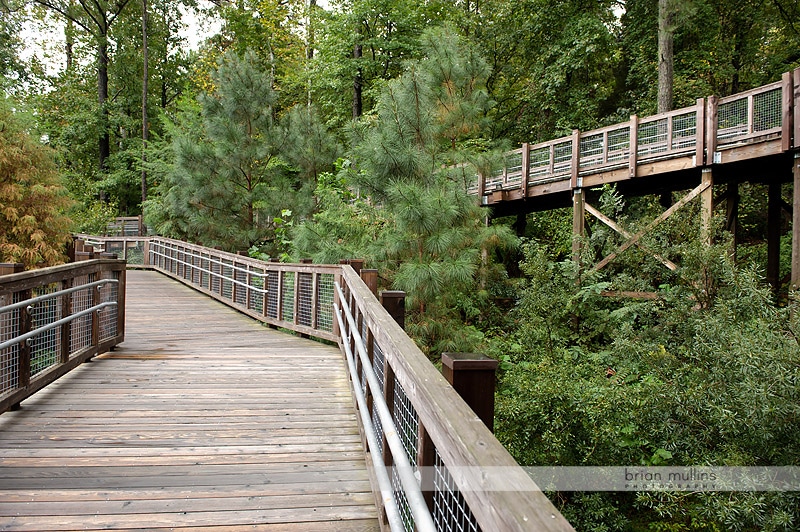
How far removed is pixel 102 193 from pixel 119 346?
26334 mm

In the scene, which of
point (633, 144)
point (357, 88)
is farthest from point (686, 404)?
point (357, 88)

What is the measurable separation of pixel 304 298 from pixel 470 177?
362cm

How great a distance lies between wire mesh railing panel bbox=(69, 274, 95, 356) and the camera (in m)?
5.26

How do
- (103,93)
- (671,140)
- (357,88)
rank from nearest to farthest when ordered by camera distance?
1. (671,140)
2. (357,88)
3. (103,93)

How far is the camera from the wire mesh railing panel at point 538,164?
46.5ft

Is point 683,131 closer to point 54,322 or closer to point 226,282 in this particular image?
point 226,282

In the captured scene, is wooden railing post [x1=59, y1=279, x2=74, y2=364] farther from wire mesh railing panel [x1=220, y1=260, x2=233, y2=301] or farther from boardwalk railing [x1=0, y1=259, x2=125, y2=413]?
wire mesh railing panel [x1=220, y1=260, x2=233, y2=301]

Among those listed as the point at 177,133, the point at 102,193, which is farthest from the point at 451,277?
the point at 102,193

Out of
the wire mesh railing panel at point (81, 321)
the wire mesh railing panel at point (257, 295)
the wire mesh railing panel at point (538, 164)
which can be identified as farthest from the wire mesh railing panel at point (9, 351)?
the wire mesh railing panel at point (538, 164)

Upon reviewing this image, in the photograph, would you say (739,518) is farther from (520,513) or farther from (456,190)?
(456,190)

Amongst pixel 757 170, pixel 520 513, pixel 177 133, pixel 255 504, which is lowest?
pixel 255 504

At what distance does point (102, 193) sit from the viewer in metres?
29.4

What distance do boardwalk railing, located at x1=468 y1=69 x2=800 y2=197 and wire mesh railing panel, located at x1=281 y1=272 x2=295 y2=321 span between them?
3673 mm

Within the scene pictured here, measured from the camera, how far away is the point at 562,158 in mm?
13859
